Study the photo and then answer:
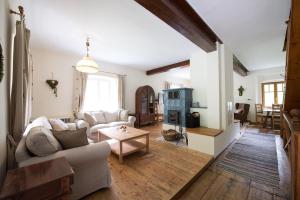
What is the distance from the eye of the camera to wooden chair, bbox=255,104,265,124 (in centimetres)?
555

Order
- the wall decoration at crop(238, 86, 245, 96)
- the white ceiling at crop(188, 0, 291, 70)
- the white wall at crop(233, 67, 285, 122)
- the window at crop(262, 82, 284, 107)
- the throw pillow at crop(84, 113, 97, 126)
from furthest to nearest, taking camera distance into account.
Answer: the wall decoration at crop(238, 86, 245, 96), the white wall at crop(233, 67, 285, 122), the window at crop(262, 82, 284, 107), the throw pillow at crop(84, 113, 97, 126), the white ceiling at crop(188, 0, 291, 70)

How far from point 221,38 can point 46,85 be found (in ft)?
15.2

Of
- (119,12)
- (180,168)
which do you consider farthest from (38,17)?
(180,168)

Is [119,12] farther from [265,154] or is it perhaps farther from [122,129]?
[265,154]

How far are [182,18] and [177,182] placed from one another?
2.36 meters

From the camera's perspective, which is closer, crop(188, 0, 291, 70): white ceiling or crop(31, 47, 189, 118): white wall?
crop(188, 0, 291, 70): white ceiling

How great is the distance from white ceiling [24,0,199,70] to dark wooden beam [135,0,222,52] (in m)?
0.36

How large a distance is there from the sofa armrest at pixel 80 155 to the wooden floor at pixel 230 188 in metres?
1.19

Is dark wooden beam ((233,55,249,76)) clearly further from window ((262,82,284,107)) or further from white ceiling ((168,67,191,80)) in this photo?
white ceiling ((168,67,191,80))

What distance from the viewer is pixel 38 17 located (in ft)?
7.16

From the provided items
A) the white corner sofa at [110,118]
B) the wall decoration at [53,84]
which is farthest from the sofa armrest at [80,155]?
the wall decoration at [53,84]

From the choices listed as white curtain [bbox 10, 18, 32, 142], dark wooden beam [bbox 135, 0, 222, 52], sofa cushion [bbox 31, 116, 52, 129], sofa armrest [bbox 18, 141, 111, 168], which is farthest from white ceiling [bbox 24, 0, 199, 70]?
sofa armrest [bbox 18, 141, 111, 168]

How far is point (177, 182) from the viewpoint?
1892mm

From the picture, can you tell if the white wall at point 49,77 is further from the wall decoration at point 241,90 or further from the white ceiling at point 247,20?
the wall decoration at point 241,90
